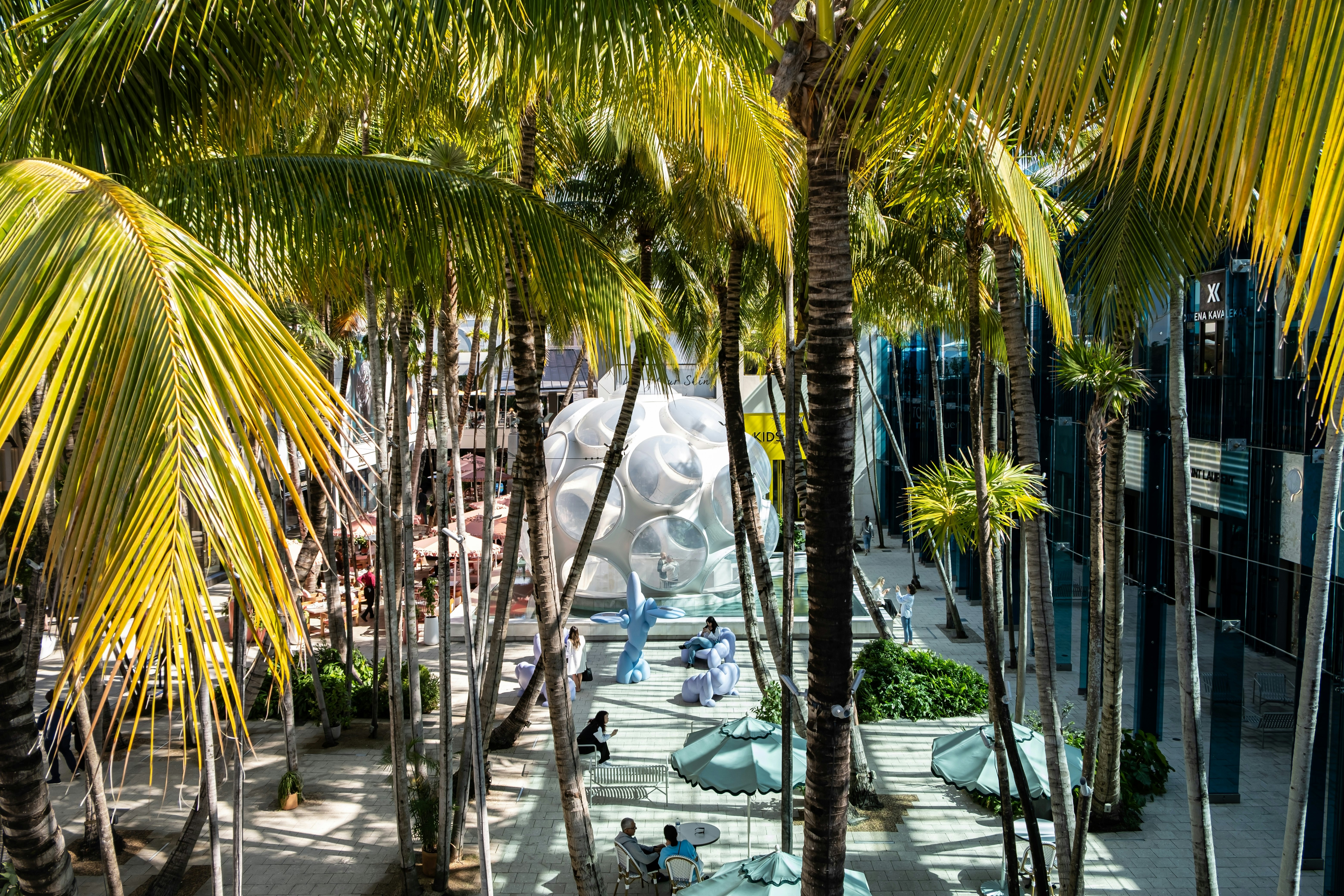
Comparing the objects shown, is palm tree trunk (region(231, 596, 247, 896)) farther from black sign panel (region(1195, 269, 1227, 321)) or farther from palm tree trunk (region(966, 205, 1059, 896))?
black sign panel (region(1195, 269, 1227, 321))

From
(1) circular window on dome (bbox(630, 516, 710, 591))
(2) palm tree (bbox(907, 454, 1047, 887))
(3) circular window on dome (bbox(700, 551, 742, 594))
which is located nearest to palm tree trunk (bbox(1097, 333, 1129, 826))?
(2) palm tree (bbox(907, 454, 1047, 887))

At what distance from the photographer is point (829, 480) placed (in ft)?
17.4

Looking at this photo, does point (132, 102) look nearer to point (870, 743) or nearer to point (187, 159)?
point (187, 159)

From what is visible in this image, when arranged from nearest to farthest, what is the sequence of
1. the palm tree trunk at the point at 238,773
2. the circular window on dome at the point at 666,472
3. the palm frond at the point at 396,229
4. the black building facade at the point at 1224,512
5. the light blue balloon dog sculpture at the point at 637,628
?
the palm tree trunk at the point at 238,773
the palm frond at the point at 396,229
the black building facade at the point at 1224,512
the light blue balloon dog sculpture at the point at 637,628
the circular window on dome at the point at 666,472

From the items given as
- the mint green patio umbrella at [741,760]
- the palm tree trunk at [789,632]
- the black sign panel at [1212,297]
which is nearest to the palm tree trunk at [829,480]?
the palm tree trunk at [789,632]

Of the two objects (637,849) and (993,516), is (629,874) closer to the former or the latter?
(637,849)

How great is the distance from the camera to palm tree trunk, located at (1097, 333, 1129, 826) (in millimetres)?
10578

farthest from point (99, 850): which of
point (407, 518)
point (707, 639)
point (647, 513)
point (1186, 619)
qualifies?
point (647, 513)

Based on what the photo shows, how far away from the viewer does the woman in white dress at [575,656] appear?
54.1 ft

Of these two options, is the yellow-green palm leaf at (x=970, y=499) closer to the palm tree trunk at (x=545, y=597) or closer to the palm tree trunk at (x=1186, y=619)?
the palm tree trunk at (x=1186, y=619)

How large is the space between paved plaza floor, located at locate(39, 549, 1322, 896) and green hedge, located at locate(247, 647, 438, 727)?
263mm

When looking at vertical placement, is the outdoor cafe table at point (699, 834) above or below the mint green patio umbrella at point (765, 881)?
below

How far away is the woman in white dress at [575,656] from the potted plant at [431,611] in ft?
14.6

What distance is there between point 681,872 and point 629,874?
0.63 meters
